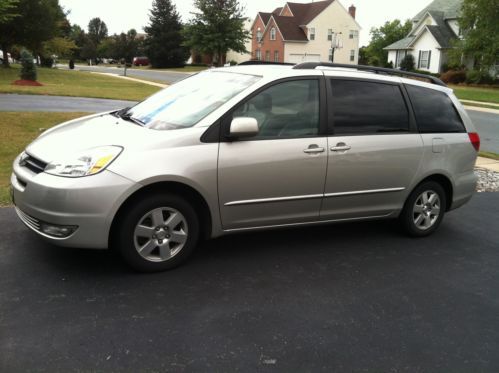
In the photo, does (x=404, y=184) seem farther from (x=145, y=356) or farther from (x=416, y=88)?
(x=145, y=356)

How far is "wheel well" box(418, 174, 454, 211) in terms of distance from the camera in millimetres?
5548

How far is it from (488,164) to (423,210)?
555 cm

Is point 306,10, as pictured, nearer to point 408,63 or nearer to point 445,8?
point 445,8

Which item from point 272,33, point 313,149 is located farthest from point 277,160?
point 272,33

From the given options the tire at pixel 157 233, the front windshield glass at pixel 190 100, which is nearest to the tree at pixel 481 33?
the front windshield glass at pixel 190 100

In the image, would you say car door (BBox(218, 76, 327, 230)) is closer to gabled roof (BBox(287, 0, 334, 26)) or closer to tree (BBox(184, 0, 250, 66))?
tree (BBox(184, 0, 250, 66))

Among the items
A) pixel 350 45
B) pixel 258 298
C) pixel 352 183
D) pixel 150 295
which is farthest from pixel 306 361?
pixel 350 45

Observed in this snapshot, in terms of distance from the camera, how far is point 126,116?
5.04 metres

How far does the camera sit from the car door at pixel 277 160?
437cm

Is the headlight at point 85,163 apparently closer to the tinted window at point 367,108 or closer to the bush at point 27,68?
the tinted window at point 367,108

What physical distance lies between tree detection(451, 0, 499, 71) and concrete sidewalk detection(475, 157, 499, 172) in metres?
33.1

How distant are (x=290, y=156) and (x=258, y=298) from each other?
133cm

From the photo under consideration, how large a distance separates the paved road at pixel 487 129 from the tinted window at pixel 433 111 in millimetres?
7460

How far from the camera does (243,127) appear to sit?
4238mm
